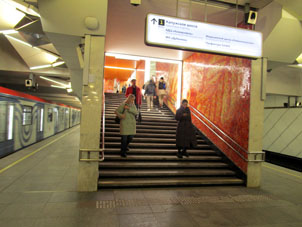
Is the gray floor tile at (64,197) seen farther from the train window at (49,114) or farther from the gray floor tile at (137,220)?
the train window at (49,114)

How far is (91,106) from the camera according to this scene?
4.06 metres

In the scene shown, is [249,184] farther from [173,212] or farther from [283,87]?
[283,87]

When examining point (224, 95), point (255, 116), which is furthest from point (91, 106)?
point (224, 95)

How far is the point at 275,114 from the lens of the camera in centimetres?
1023

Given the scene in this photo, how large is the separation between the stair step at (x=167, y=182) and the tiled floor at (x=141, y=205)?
0.46ft

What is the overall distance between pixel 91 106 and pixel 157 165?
2.09 metres

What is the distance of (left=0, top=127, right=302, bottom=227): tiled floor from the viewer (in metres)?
2.93

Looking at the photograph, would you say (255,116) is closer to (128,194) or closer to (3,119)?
(128,194)

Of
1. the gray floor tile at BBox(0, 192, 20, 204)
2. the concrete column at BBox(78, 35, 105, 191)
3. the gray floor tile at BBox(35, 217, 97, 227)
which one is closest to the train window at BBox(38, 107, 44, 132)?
the gray floor tile at BBox(0, 192, 20, 204)

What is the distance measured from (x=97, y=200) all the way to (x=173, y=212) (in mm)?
1273

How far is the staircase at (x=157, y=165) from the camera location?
14.7 ft

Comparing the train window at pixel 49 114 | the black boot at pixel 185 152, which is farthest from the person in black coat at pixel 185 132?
the train window at pixel 49 114

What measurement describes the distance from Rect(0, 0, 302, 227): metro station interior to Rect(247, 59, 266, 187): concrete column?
2cm

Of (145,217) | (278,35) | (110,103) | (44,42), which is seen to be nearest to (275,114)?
(278,35)
